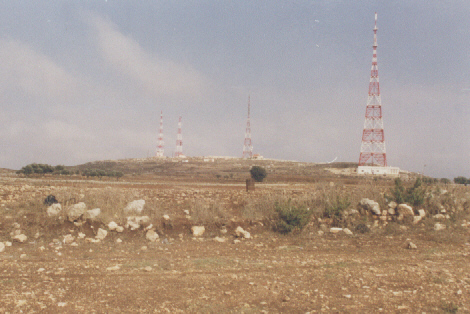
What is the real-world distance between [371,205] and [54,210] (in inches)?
382

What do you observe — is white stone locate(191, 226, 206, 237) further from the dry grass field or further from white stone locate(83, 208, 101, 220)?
white stone locate(83, 208, 101, 220)

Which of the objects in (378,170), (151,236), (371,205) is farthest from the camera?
(378,170)

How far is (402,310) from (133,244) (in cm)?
582

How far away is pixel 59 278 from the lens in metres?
5.45

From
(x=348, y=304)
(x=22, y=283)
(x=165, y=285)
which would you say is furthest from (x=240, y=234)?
(x=22, y=283)

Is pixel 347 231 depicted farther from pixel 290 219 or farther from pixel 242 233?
pixel 242 233

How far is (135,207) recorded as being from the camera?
981cm

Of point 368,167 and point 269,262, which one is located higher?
point 368,167

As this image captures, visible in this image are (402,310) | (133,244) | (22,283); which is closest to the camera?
(402,310)

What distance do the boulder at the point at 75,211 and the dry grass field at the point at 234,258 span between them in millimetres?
124

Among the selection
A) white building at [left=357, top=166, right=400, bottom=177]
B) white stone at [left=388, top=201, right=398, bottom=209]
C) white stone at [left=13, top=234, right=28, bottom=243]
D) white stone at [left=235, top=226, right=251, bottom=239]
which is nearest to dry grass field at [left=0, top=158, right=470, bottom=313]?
white stone at [left=13, top=234, right=28, bottom=243]

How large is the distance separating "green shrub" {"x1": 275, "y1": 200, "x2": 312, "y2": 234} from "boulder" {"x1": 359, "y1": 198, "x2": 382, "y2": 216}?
2.75 metres

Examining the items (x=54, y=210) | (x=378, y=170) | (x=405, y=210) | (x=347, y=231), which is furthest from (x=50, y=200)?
(x=378, y=170)

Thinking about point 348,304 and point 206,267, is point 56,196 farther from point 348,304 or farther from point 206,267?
point 348,304
